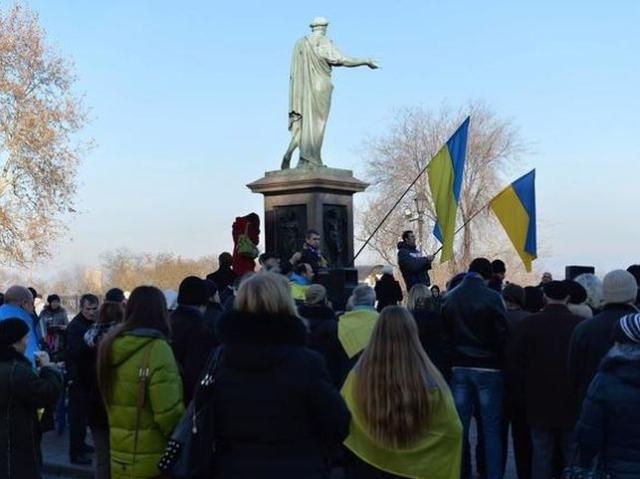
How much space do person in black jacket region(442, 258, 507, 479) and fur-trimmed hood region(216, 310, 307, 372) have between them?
421cm

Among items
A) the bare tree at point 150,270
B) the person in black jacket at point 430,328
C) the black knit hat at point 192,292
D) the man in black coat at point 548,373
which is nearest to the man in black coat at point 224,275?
the person in black jacket at point 430,328

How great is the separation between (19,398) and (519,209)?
31.7 feet

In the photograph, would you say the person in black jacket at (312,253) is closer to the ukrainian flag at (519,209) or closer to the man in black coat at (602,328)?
the ukrainian flag at (519,209)

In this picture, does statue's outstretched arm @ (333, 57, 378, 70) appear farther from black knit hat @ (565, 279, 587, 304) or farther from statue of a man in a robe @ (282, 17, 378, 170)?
black knit hat @ (565, 279, 587, 304)

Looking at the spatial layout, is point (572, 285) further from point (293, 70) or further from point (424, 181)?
point (424, 181)

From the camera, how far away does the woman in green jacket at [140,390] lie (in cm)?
587

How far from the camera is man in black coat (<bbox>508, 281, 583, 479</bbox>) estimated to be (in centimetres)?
762

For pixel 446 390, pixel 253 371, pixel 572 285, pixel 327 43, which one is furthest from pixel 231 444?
pixel 327 43

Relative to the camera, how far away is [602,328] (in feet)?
21.1

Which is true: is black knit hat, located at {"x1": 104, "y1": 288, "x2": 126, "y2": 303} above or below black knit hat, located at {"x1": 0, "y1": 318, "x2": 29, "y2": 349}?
above

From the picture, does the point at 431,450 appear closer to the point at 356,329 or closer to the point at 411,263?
the point at 356,329

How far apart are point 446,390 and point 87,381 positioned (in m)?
3.62

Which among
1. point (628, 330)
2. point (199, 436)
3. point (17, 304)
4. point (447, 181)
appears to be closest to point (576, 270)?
point (447, 181)

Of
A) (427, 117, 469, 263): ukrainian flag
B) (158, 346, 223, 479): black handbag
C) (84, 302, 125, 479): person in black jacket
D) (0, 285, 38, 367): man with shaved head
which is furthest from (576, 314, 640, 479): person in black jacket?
(427, 117, 469, 263): ukrainian flag
